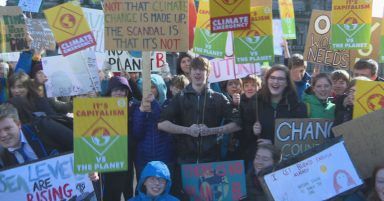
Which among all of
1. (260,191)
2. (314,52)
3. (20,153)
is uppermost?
(314,52)

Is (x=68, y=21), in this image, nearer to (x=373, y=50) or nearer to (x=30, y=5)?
(x=30, y=5)

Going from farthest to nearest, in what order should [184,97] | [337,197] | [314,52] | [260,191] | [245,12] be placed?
[314,52], [245,12], [184,97], [260,191], [337,197]

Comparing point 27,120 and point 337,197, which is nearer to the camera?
point 337,197

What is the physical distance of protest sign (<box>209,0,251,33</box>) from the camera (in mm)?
5609

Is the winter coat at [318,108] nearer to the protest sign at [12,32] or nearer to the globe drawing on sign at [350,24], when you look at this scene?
the globe drawing on sign at [350,24]

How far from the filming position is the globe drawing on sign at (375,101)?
4800mm

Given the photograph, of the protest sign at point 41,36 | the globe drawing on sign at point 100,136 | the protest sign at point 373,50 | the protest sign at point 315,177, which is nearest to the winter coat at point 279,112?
the protest sign at point 315,177

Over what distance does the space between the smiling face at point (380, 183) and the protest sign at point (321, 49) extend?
11.6 feet

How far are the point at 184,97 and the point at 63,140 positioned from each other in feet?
3.83

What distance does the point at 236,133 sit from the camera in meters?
5.43

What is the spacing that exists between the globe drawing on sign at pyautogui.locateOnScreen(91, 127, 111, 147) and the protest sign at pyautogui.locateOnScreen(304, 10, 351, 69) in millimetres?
4126

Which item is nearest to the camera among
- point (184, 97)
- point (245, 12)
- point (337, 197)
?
point (337, 197)

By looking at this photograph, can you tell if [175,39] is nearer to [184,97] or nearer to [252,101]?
[184,97]

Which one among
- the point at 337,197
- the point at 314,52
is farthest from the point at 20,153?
the point at 314,52
